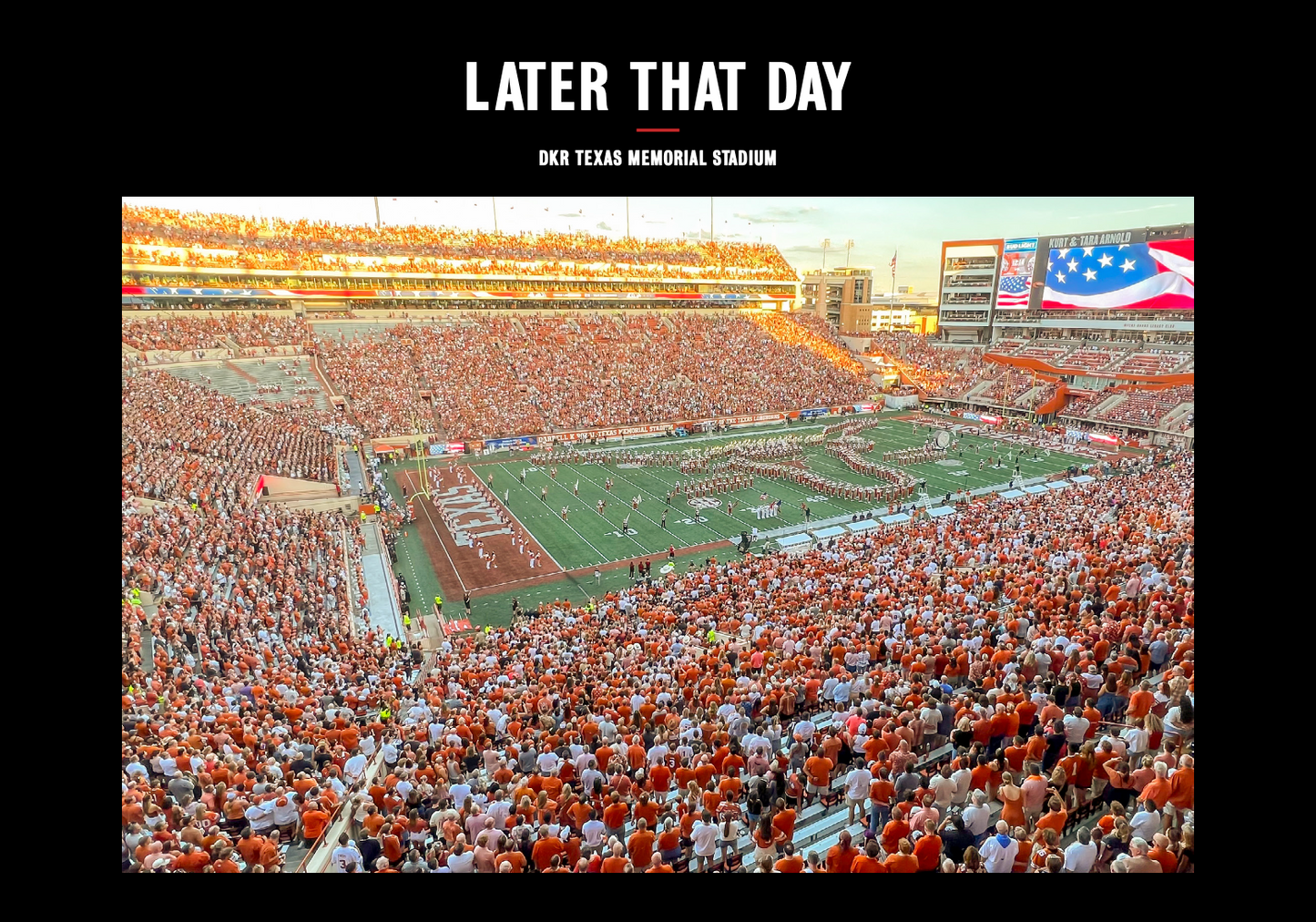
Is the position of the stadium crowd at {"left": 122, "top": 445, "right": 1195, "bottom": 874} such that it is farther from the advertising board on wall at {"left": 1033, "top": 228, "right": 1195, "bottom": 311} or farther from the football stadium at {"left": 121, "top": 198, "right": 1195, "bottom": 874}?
the advertising board on wall at {"left": 1033, "top": 228, "right": 1195, "bottom": 311}

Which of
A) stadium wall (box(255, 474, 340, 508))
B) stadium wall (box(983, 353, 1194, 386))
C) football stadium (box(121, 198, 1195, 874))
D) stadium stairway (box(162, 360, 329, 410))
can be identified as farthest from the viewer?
stadium wall (box(983, 353, 1194, 386))

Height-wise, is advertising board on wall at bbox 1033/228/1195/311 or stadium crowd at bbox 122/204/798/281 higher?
stadium crowd at bbox 122/204/798/281

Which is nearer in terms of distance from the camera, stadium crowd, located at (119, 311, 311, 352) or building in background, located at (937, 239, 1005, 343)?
stadium crowd, located at (119, 311, 311, 352)

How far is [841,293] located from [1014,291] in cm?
2856

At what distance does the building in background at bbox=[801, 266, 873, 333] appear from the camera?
7415cm

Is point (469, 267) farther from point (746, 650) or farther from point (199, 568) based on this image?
point (746, 650)

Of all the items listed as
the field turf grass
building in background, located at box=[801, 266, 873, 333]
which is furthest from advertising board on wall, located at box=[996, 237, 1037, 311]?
the field turf grass

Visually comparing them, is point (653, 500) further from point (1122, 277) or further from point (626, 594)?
point (1122, 277)

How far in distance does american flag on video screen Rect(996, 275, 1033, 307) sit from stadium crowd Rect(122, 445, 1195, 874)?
43744mm

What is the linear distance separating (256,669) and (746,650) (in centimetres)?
698

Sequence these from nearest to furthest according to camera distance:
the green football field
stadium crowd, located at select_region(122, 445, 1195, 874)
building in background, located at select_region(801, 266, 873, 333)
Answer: stadium crowd, located at select_region(122, 445, 1195, 874) < the green football field < building in background, located at select_region(801, 266, 873, 333)

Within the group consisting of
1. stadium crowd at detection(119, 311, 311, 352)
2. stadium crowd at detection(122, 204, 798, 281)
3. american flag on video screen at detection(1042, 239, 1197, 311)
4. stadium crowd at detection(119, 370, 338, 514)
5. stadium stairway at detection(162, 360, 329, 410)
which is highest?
stadium crowd at detection(122, 204, 798, 281)
